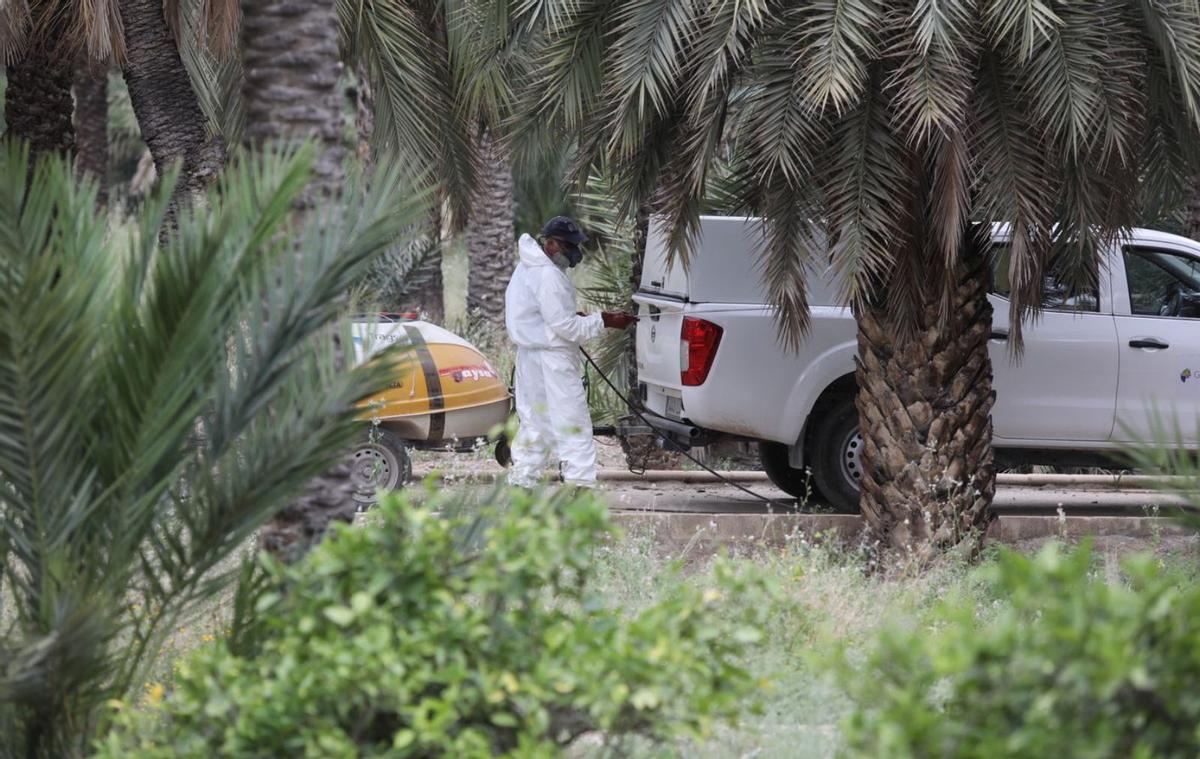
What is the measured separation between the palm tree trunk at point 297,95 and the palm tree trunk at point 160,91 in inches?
222

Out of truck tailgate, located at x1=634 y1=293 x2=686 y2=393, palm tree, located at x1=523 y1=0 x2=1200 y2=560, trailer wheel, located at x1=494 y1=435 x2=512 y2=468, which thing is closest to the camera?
palm tree, located at x1=523 y1=0 x2=1200 y2=560

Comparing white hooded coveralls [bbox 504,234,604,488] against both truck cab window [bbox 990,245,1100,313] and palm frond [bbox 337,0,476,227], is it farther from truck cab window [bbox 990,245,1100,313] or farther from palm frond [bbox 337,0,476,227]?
truck cab window [bbox 990,245,1100,313]

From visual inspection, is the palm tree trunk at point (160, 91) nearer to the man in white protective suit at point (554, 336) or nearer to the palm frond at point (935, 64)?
the man in white protective suit at point (554, 336)

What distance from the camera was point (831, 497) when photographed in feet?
32.3

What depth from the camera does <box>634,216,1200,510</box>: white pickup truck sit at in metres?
9.31

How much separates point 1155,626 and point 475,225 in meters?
16.0

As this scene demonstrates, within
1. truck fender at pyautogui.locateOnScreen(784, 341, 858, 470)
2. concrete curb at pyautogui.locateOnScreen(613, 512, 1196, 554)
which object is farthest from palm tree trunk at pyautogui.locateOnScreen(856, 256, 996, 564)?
truck fender at pyautogui.locateOnScreen(784, 341, 858, 470)

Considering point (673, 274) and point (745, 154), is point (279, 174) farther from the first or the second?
point (673, 274)

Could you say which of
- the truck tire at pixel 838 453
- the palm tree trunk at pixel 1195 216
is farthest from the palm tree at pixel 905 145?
the palm tree trunk at pixel 1195 216

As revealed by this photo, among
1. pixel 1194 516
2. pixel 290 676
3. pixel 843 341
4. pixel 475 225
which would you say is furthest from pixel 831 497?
pixel 475 225

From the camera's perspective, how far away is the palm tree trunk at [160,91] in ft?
34.6

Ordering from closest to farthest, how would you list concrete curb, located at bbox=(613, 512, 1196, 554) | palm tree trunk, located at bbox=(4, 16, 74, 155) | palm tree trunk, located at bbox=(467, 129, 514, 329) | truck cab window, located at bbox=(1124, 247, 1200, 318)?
1. concrete curb, located at bbox=(613, 512, 1196, 554)
2. truck cab window, located at bbox=(1124, 247, 1200, 318)
3. palm tree trunk, located at bbox=(4, 16, 74, 155)
4. palm tree trunk, located at bbox=(467, 129, 514, 329)

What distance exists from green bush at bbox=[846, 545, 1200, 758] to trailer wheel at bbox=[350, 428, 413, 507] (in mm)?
6813

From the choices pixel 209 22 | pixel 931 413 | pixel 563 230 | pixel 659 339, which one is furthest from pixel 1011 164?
pixel 209 22
